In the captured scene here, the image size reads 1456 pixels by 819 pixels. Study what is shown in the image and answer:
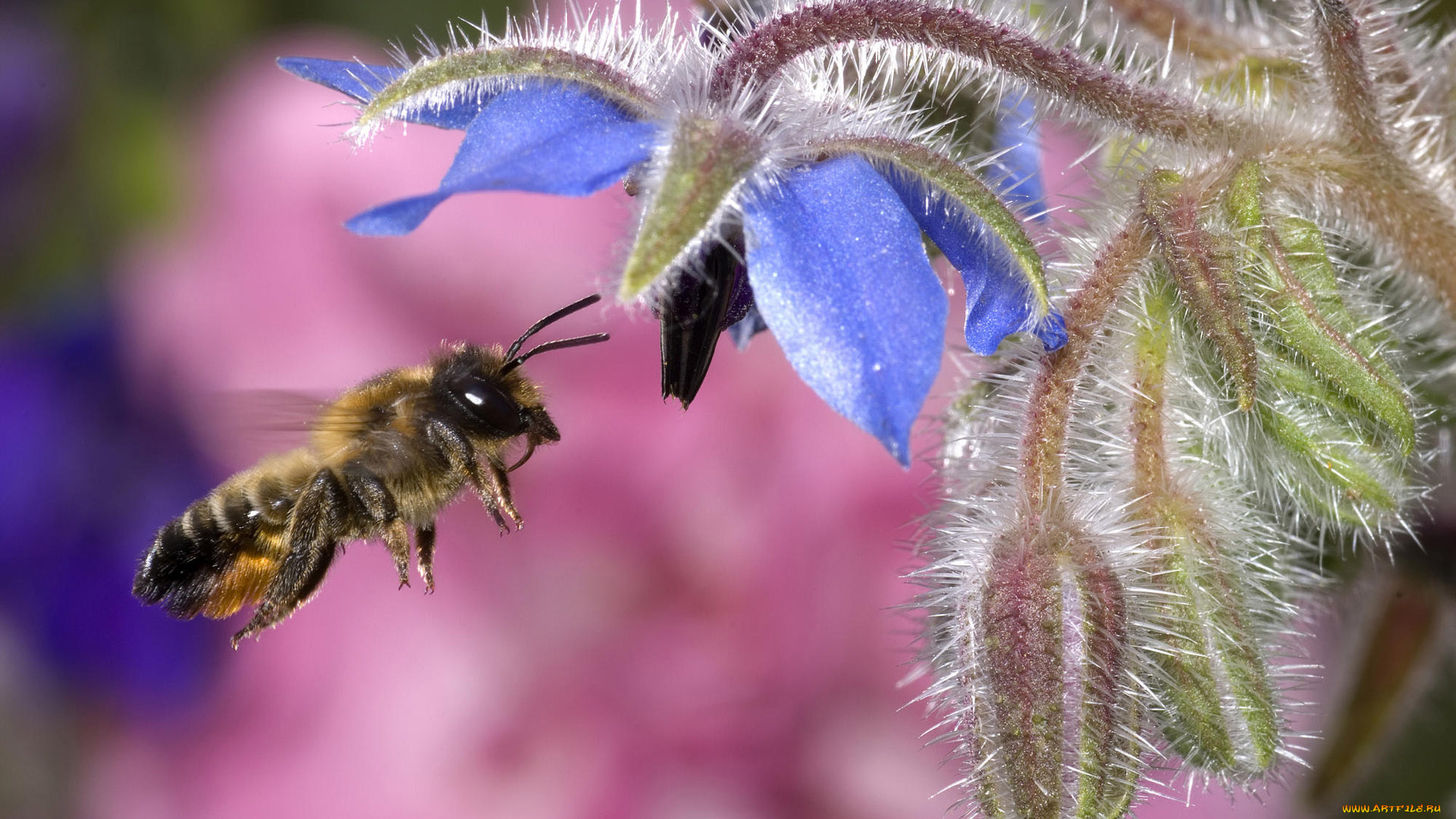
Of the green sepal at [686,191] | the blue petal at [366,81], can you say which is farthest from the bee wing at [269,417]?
the green sepal at [686,191]

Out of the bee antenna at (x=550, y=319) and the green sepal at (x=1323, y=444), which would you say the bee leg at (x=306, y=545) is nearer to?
the bee antenna at (x=550, y=319)

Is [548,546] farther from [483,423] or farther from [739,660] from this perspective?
[483,423]

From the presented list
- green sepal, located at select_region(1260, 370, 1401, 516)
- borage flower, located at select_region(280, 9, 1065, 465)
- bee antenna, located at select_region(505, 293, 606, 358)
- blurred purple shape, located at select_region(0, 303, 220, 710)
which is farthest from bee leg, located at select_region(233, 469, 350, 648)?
blurred purple shape, located at select_region(0, 303, 220, 710)

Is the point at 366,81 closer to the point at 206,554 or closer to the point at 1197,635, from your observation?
the point at 206,554

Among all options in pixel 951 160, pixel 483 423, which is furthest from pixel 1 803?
pixel 951 160

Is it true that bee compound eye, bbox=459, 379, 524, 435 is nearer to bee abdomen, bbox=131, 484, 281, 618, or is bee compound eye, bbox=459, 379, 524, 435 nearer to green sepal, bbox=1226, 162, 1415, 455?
bee abdomen, bbox=131, 484, 281, 618

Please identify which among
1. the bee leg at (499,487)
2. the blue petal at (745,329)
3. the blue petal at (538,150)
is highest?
the blue petal at (538,150)
